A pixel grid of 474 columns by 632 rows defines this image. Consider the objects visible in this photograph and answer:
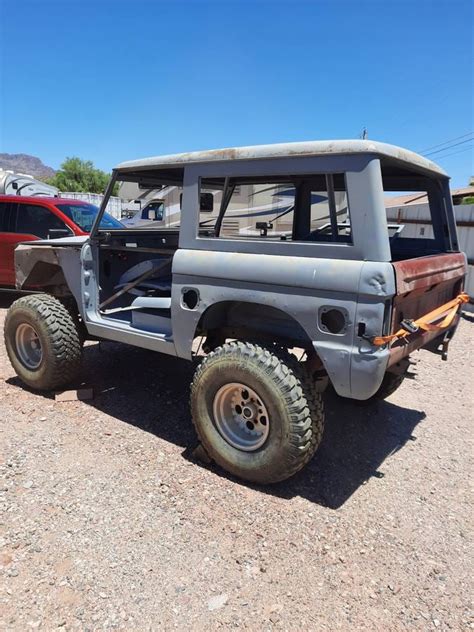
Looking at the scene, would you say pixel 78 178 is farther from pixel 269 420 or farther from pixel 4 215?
pixel 269 420

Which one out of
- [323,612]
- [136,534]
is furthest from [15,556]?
[323,612]

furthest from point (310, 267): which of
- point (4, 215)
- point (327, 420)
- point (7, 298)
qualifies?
point (7, 298)

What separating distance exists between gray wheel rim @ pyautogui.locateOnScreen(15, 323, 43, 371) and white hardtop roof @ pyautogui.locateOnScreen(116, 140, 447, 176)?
203 cm

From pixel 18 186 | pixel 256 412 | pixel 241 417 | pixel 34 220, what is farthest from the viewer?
pixel 18 186

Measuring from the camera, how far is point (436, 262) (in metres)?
3.28

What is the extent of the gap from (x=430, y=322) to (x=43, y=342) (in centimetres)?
323

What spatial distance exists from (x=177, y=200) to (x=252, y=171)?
2056 mm

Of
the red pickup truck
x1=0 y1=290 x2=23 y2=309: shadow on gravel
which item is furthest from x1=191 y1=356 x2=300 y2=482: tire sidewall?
x1=0 y1=290 x2=23 y2=309: shadow on gravel

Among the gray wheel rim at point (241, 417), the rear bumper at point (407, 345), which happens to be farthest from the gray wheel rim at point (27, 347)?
the rear bumper at point (407, 345)

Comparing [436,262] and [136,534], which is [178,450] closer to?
[136,534]

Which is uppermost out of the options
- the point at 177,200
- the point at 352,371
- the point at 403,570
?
the point at 177,200

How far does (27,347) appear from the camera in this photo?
4617 millimetres

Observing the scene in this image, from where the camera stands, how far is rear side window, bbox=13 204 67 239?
805 centimetres

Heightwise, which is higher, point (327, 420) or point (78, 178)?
point (78, 178)
